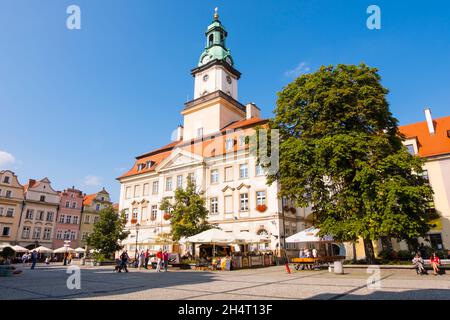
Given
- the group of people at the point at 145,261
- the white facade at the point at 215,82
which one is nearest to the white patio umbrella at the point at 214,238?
the group of people at the point at 145,261

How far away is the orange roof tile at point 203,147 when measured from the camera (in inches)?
1469

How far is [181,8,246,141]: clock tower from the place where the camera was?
144 ft

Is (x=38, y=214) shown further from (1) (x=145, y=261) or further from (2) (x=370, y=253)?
(2) (x=370, y=253)

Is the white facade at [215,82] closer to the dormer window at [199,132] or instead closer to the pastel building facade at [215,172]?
the pastel building facade at [215,172]

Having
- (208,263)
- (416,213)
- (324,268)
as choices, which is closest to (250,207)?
(208,263)

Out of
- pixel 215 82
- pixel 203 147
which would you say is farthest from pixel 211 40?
pixel 203 147

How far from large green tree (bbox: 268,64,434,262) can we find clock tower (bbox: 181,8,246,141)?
21.6 m

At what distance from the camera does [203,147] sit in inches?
1582

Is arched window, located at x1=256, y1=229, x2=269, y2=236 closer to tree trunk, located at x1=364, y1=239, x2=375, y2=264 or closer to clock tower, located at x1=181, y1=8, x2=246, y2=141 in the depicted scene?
tree trunk, located at x1=364, y1=239, x2=375, y2=264

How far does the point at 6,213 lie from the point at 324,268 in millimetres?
48507

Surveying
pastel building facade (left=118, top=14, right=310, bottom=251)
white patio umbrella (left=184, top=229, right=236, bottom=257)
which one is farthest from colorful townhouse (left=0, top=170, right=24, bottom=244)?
white patio umbrella (left=184, top=229, right=236, bottom=257)

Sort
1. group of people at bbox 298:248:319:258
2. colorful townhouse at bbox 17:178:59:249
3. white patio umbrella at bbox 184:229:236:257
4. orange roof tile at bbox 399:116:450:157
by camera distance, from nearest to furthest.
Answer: white patio umbrella at bbox 184:229:236:257 < group of people at bbox 298:248:319:258 < orange roof tile at bbox 399:116:450:157 < colorful townhouse at bbox 17:178:59:249

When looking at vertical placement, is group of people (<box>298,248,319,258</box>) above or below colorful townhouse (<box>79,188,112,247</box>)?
below

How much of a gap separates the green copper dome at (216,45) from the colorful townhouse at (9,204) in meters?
35.1
